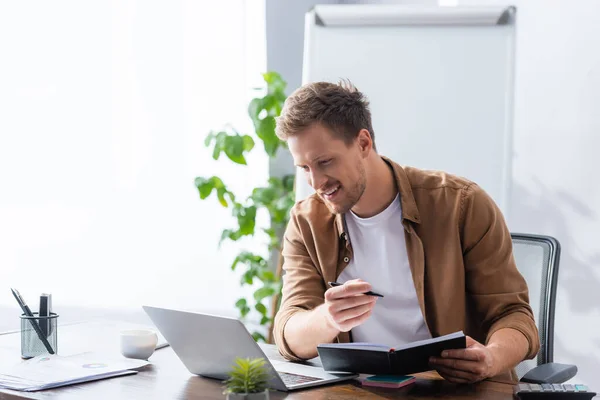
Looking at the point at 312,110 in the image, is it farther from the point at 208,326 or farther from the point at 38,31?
the point at 38,31

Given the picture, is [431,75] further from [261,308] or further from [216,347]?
[216,347]

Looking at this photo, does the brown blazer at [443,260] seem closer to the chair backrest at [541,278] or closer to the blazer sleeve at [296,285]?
the blazer sleeve at [296,285]

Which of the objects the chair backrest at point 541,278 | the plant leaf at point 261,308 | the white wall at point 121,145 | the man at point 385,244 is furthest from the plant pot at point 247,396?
the plant leaf at point 261,308

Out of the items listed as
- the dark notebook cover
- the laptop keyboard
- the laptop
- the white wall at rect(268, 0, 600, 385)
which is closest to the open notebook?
the laptop

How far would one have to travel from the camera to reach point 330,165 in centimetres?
180

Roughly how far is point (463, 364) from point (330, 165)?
566mm

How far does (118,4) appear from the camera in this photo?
3088 millimetres

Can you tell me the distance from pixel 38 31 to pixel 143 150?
2.00 ft

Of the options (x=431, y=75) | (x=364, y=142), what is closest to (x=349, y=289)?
(x=364, y=142)

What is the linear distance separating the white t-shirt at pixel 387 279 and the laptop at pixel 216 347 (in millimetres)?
304

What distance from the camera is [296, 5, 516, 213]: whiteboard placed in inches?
109

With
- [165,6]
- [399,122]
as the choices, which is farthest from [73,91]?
[399,122]

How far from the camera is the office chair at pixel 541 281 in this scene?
191 cm

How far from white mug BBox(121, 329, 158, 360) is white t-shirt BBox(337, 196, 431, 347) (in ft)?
1.56
